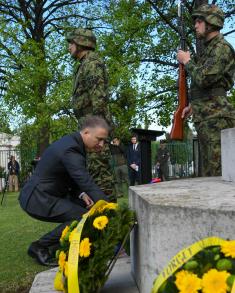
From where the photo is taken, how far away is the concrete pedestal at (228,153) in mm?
3624

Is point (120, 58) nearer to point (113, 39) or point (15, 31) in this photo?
point (113, 39)

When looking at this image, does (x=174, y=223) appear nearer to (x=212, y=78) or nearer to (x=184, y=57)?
(x=212, y=78)

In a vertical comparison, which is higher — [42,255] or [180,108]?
[180,108]

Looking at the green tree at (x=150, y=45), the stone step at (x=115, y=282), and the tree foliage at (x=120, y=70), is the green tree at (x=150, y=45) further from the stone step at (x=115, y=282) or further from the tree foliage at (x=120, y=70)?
the stone step at (x=115, y=282)

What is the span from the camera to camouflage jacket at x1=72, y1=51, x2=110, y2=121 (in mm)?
5328

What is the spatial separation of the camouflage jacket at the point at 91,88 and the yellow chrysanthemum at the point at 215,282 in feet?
11.7

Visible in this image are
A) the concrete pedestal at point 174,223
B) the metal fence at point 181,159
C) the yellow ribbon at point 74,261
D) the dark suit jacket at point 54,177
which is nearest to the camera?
the concrete pedestal at point 174,223

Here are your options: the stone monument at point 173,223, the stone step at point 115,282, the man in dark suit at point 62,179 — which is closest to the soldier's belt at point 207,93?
the man in dark suit at point 62,179

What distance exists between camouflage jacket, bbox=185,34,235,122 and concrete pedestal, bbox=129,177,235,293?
1841mm

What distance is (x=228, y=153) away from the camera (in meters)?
3.76

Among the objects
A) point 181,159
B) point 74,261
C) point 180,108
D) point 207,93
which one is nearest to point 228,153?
point 207,93

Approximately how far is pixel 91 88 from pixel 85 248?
9.72ft

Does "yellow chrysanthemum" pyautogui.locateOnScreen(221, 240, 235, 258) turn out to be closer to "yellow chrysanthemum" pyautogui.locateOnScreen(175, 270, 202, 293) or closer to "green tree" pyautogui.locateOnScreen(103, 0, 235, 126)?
"yellow chrysanthemum" pyautogui.locateOnScreen(175, 270, 202, 293)

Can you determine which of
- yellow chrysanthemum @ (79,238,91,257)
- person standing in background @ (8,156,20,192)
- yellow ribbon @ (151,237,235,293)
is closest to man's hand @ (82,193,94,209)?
yellow chrysanthemum @ (79,238,91,257)
